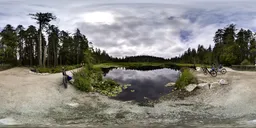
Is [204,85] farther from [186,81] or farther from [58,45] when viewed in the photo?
[58,45]

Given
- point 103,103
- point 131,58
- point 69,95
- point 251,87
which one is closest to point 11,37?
point 69,95

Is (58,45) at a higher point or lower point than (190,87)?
higher

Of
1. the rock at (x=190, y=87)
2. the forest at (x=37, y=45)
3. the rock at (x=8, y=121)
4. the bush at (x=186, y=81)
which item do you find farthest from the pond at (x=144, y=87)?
the forest at (x=37, y=45)

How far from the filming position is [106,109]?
10.9 meters

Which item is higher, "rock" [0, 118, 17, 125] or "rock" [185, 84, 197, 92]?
"rock" [185, 84, 197, 92]

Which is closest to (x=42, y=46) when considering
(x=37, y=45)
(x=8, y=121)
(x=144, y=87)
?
(x=37, y=45)

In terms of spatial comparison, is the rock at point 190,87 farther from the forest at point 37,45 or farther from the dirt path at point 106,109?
the forest at point 37,45

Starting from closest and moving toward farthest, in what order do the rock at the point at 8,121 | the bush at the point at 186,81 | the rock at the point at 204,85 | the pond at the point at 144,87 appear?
the rock at the point at 8,121 < the rock at the point at 204,85 < the pond at the point at 144,87 < the bush at the point at 186,81

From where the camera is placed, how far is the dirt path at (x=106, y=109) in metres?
8.39

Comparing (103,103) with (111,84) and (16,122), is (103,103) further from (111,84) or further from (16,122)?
(111,84)

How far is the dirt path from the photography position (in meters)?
8.39

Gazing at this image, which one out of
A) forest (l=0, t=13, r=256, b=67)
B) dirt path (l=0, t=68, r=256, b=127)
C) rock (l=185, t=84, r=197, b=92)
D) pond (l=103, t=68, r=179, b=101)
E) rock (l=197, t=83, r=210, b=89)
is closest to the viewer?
dirt path (l=0, t=68, r=256, b=127)

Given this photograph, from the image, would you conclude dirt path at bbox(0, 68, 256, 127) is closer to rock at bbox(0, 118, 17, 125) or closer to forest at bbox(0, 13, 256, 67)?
rock at bbox(0, 118, 17, 125)

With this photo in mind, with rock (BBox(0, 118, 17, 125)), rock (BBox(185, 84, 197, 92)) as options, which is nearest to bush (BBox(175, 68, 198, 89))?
rock (BBox(185, 84, 197, 92))
